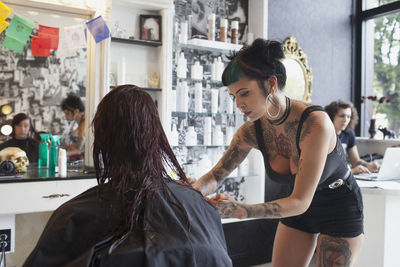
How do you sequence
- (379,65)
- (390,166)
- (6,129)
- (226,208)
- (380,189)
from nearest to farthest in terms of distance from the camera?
1. (226,208)
2. (380,189)
3. (6,129)
4. (390,166)
5. (379,65)

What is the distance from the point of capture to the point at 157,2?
10.3 ft

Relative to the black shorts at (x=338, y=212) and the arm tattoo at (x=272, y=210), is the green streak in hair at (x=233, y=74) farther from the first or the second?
the black shorts at (x=338, y=212)

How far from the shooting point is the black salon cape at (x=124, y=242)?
0.96 metres

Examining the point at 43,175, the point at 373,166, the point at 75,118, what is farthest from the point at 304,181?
the point at 373,166

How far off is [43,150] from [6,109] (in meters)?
0.38

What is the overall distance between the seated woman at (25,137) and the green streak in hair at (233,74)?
1853 mm

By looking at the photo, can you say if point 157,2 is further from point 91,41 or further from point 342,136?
point 342,136

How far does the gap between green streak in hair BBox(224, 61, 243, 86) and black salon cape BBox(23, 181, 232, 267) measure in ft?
2.06

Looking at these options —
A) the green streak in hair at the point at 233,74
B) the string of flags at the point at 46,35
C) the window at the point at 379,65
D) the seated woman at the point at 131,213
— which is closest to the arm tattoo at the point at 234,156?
the green streak in hair at the point at 233,74

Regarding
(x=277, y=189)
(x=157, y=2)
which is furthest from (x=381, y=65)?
(x=157, y=2)

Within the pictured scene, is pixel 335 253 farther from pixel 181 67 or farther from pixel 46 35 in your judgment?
pixel 46 35

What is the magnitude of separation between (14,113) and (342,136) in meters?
3.17

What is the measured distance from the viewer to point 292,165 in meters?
1.66

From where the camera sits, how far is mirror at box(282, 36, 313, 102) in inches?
164
